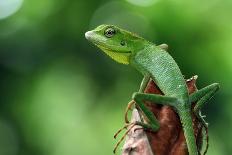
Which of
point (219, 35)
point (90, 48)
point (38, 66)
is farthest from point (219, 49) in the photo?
point (38, 66)

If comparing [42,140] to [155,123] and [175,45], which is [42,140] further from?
[155,123]

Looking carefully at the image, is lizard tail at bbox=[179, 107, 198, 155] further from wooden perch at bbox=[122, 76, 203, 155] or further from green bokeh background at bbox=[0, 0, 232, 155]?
green bokeh background at bbox=[0, 0, 232, 155]

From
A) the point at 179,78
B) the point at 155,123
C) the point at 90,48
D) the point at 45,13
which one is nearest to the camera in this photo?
the point at 155,123

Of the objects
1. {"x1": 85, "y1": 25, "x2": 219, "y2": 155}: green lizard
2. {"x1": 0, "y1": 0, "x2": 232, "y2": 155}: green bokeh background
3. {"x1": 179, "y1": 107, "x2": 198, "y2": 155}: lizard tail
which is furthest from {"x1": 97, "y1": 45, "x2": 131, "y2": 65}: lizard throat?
{"x1": 0, "y1": 0, "x2": 232, "y2": 155}: green bokeh background

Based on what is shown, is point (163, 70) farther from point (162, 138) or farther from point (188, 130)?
point (162, 138)

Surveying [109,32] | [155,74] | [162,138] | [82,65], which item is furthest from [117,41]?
[82,65]

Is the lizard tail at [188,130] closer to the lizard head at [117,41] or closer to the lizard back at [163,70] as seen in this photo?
the lizard back at [163,70]

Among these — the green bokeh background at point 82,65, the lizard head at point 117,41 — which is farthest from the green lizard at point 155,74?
the green bokeh background at point 82,65

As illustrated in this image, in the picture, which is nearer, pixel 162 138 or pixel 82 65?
pixel 162 138
